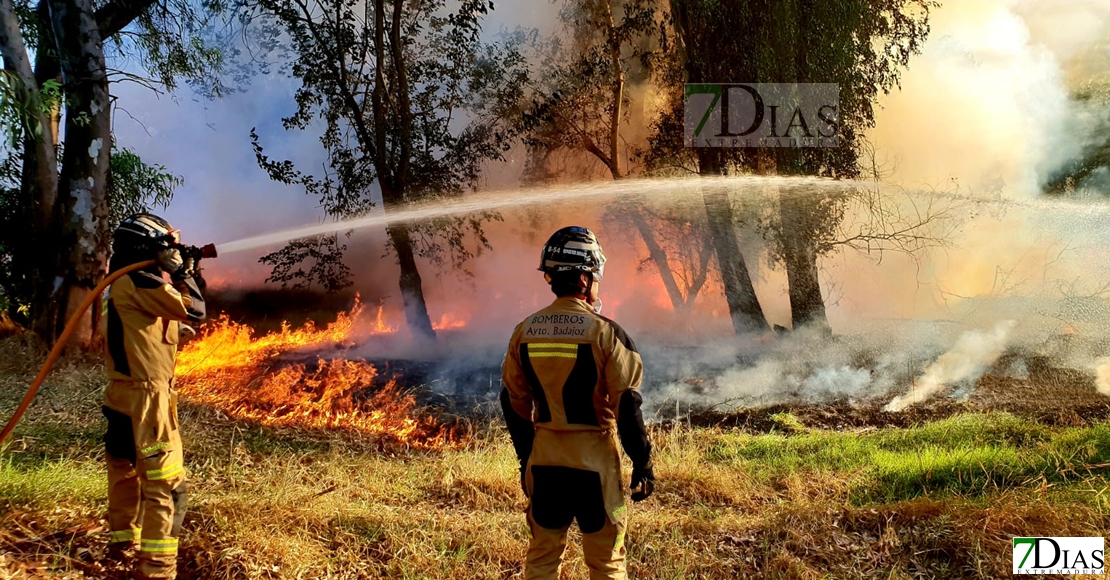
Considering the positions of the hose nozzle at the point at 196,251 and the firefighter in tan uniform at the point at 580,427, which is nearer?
the firefighter in tan uniform at the point at 580,427

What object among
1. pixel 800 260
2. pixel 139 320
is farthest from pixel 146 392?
pixel 800 260

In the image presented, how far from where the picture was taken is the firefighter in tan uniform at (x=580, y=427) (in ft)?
9.97

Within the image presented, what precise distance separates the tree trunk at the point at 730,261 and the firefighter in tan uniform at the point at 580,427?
8.99 meters

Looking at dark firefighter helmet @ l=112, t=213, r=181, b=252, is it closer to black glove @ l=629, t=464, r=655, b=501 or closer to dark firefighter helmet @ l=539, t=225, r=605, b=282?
dark firefighter helmet @ l=539, t=225, r=605, b=282

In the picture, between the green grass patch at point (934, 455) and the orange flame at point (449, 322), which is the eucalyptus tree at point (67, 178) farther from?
the green grass patch at point (934, 455)

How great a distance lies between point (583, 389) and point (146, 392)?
8.74ft

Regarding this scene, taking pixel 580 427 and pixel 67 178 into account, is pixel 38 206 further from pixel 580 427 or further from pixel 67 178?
pixel 580 427

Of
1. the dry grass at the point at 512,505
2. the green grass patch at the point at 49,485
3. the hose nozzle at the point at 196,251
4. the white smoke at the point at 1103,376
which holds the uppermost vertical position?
the hose nozzle at the point at 196,251

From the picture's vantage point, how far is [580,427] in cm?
309

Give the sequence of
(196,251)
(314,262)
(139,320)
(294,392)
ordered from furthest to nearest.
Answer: (314,262)
(294,392)
(196,251)
(139,320)

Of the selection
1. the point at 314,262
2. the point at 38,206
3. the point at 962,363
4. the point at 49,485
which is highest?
the point at 38,206

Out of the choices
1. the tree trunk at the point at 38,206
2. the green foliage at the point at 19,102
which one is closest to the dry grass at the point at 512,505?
the tree trunk at the point at 38,206

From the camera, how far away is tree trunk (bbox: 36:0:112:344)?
885 cm

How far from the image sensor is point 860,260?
1327cm
